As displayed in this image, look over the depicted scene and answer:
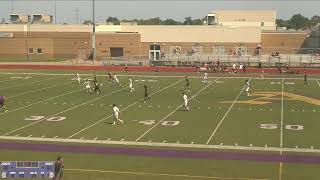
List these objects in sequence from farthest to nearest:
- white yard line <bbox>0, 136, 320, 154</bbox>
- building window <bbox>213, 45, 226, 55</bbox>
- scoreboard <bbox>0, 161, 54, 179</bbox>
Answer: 1. building window <bbox>213, 45, 226, 55</bbox>
2. white yard line <bbox>0, 136, 320, 154</bbox>
3. scoreboard <bbox>0, 161, 54, 179</bbox>

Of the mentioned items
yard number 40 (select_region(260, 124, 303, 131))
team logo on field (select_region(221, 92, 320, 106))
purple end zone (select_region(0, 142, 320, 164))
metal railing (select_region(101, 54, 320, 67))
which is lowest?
purple end zone (select_region(0, 142, 320, 164))

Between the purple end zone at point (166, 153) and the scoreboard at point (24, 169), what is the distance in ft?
20.3

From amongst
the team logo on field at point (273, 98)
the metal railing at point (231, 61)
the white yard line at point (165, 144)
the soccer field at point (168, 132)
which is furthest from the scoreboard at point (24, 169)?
the metal railing at point (231, 61)

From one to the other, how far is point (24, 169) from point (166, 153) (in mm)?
7204

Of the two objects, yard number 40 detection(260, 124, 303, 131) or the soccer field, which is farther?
yard number 40 detection(260, 124, 303, 131)

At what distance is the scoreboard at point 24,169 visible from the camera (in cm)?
1460

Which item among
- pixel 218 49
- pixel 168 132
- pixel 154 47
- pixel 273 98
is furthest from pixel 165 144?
pixel 218 49

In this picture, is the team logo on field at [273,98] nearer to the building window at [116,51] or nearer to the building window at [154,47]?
the building window at [154,47]

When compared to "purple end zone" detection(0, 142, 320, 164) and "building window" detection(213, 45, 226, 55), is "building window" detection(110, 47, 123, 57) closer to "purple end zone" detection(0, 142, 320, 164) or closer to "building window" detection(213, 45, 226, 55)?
"building window" detection(213, 45, 226, 55)

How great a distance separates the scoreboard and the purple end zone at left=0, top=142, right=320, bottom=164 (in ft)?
20.3

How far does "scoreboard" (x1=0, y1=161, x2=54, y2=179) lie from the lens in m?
14.6

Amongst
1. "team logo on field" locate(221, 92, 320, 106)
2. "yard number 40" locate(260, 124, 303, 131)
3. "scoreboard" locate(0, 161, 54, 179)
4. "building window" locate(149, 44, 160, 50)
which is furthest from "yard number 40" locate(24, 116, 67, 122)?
"building window" locate(149, 44, 160, 50)

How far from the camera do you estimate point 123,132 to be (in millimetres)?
24875

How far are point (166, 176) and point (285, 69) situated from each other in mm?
45244
